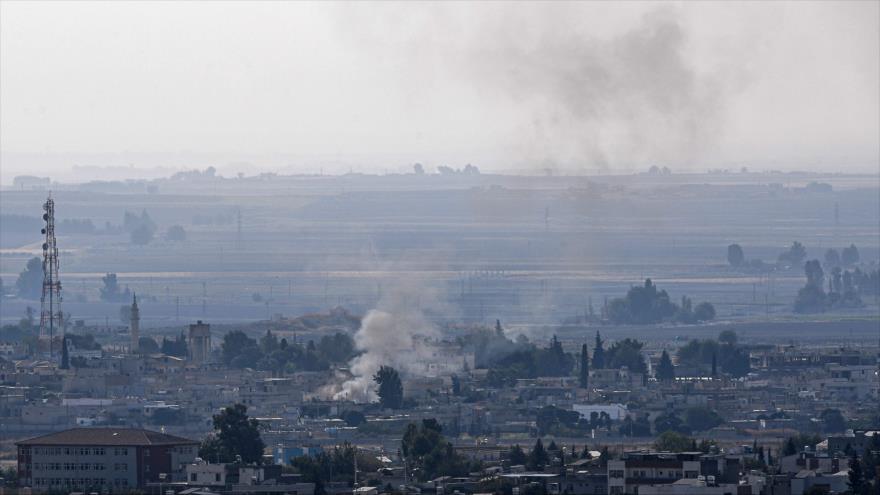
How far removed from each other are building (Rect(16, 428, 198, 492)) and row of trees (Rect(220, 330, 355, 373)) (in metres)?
46.1

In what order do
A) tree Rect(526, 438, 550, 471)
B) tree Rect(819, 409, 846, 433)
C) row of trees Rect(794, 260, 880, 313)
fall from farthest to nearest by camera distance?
row of trees Rect(794, 260, 880, 313) → tree Rect(819, 409, 846, 433) → tree Rect(526, 438, 550, 471)

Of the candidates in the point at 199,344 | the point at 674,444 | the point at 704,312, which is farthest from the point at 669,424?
the point at 704,312

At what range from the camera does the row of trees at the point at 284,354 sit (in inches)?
4626

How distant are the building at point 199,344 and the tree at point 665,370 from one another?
56.4 feet

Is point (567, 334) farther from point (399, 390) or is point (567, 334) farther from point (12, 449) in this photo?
point (12, 449)

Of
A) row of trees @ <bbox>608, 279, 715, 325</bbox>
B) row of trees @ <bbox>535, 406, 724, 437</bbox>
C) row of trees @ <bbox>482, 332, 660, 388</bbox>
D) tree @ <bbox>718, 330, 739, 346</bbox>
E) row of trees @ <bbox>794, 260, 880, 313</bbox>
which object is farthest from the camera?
row of trees @ <bbox>794, 260, 880, 313</bbox>

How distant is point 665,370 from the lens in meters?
112

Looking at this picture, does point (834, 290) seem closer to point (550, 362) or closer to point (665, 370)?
point (550, 362)

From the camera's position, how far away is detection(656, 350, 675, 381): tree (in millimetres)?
110938

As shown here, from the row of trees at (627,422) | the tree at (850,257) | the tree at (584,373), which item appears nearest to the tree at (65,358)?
the tree at (584,373)

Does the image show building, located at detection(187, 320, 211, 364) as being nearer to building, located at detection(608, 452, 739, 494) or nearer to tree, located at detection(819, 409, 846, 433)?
tree, located at detection(819, 409, 846, 433)

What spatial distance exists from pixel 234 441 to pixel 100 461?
5.54 m

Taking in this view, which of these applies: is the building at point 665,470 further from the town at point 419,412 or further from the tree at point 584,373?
the tree at point 584,373

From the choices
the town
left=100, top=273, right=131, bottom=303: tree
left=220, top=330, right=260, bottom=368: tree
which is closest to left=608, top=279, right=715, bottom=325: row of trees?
the town
